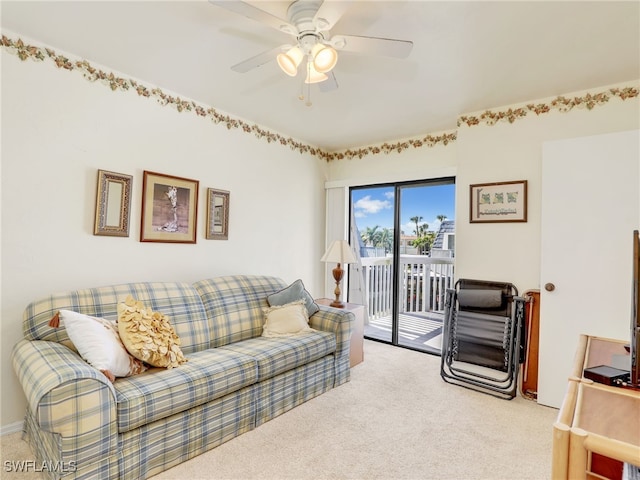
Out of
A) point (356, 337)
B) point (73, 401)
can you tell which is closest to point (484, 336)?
point (356, 337)

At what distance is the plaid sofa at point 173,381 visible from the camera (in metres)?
1.46

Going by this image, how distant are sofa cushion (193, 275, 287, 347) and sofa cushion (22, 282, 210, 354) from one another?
0.08 metres

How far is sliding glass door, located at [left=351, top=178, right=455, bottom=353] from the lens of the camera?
3785 millimetres

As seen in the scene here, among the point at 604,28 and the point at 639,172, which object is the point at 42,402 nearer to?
the point at 604,28

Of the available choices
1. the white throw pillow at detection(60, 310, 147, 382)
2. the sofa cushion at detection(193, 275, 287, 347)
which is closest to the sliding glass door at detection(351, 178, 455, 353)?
the sofa cushion at detection(193, 275, 287, 347)

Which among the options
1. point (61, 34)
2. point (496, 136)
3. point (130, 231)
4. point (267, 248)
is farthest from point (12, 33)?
point (496, 136)

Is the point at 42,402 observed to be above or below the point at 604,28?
below

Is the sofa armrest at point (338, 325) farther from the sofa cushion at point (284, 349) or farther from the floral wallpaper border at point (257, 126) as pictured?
the floral wallpaper border at point (257, 126)

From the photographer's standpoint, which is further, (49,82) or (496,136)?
(496,136)

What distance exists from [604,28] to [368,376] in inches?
116

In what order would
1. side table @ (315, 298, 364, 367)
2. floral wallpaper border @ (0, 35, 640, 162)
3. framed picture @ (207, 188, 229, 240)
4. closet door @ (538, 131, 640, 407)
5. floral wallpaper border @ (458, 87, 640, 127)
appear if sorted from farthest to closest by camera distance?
side table @ (315, 298, 364, 367) < framed picture @ (207, 188, 229, 240) < floral wallpaper border @ (458, 87, 640, 127) < closet door @ (538, 131, 640, 407) < floral wallpaper border @ (0, 35, 640, 162)

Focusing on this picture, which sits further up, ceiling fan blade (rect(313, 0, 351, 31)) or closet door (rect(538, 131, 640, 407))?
ceiling fan blade (rect(313, 0, 351, 31))

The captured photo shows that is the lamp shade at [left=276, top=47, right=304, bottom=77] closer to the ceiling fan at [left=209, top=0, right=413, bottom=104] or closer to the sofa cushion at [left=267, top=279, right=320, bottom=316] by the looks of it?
the ceiling fan at [left=209, top=0, right=413, bottom=104]

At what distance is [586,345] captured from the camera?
71.6 inches
